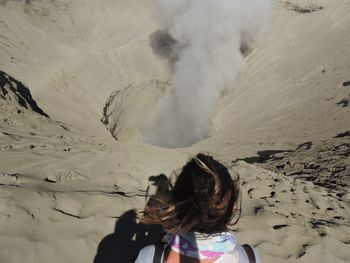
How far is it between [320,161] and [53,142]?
3985 mm

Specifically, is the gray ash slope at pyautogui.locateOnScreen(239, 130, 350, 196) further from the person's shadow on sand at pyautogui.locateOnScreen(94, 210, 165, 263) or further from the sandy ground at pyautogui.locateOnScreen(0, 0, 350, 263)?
the person's shadow on sand at pyautogui.locateOnScreen(94, 210, 165, 263)

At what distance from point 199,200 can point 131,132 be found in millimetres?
9705

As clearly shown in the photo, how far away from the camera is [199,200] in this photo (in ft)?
4.58

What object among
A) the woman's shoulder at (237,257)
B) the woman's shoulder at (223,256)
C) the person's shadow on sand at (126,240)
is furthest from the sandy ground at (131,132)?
the woman's shoulder at (237,257)

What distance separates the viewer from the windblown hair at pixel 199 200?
139cm

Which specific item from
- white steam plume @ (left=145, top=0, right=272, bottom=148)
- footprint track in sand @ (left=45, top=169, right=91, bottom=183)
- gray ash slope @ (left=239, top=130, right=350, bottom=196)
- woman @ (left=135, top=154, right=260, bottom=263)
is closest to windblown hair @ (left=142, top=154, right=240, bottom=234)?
woman @ (left=135, top=154, right=260, bottom=263)

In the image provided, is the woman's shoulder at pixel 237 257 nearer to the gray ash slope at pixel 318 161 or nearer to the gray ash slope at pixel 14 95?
the gray ash slope at pixel 318 161

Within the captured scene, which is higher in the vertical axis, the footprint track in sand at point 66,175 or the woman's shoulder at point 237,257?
the footprint track in sand at point 66,175

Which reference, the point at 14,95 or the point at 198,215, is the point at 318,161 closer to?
the point at 14,95

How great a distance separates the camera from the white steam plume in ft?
38.3

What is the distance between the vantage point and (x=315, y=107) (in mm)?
8969

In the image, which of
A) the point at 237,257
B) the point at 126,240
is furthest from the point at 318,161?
the point at 237,257

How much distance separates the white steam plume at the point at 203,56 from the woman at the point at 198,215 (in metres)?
9.61

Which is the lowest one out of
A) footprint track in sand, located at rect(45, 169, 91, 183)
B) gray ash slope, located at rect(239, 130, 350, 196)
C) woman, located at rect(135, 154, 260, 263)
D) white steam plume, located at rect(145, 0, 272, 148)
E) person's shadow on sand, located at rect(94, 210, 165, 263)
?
person's shadow on sand, located at rect(94, 210, 165, 263)
